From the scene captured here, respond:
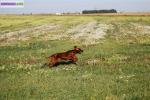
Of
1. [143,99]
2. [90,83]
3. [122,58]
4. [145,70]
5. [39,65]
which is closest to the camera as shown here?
→ [143,99]

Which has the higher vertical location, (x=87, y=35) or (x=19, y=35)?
(x=87, y=35)

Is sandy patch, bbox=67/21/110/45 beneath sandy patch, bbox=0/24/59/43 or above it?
above

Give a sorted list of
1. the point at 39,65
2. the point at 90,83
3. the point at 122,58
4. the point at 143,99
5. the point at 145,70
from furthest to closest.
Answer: the point at 122,58 → the point at 39,65 → the point at 145,70 → the point at 90,83 → the point at 143,99

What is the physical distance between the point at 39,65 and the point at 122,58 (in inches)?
244

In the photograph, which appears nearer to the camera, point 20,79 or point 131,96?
point 131,96

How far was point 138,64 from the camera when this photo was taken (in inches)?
926

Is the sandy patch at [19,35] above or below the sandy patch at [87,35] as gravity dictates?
below

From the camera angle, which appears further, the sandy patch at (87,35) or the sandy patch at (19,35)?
the sandy patch at (19,35)

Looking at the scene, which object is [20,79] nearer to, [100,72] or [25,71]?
[25,71]

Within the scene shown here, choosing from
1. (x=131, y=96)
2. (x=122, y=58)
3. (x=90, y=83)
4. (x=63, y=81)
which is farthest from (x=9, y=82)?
(x=122, y=58)

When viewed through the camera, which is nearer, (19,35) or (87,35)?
(87,35)

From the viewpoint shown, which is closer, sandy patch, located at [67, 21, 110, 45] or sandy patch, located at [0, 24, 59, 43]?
sandy patch, located at [67, 21, 110, 45]

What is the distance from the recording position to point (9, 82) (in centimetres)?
1981

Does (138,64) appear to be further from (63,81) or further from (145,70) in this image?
(63,81)
